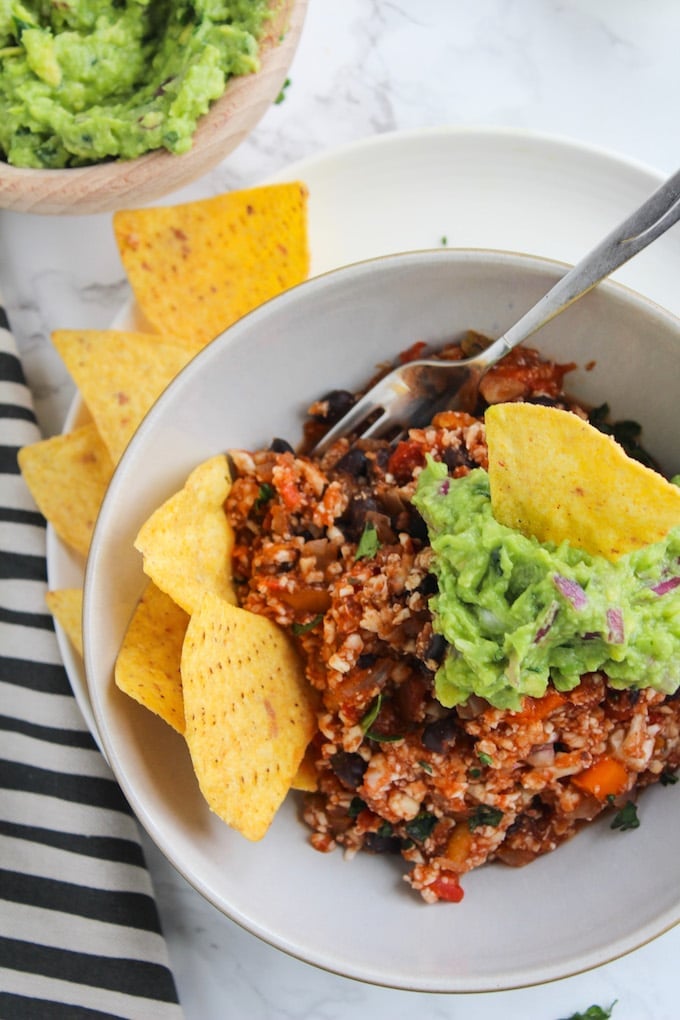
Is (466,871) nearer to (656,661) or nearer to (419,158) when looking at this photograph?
(656,661)

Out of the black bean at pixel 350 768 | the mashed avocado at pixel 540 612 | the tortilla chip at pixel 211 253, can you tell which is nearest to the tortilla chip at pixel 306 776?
the black bean at pixel 350 768

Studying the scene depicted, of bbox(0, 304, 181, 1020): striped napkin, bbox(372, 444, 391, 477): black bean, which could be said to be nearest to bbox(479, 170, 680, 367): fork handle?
bbox(372, 444, 391, 477): black bean

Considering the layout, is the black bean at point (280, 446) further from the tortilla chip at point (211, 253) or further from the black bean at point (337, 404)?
the tortilla chip at point (211, 253)

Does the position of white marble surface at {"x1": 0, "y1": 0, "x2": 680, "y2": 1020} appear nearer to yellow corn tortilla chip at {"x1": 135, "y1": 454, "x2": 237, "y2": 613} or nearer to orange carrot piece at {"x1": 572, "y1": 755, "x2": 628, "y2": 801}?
yellow corn tortilla chip at {"x1": 135, "y1": 454, "x2": 237, "y2": 613}

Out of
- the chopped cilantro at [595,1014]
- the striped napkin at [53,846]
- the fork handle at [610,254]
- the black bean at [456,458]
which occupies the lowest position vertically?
the striped napkin at [53,846]

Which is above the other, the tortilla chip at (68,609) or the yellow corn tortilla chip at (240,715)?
the yellow corn tortilla chip at (240,715)

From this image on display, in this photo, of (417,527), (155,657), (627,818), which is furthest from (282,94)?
(627,818)

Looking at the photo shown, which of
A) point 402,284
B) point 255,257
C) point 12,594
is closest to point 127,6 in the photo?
point 255,257
